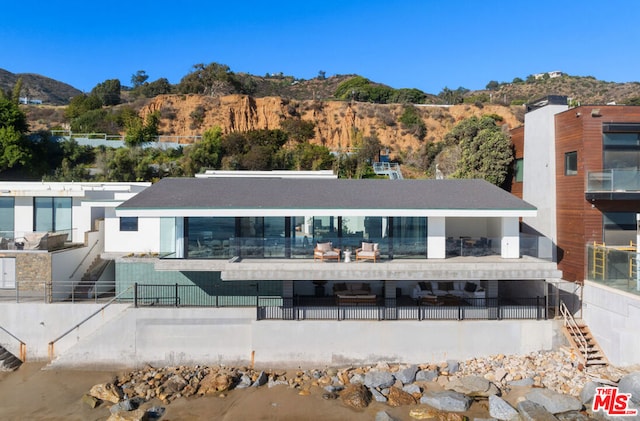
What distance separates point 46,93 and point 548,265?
141 m

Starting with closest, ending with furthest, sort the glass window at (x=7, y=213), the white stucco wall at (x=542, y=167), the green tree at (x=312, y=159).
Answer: the white stucco wall at (x=542, y=167), the glass window at (x=7, y=213), the green tree at (x=312, y=159)

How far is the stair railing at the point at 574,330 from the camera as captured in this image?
15.9 metres

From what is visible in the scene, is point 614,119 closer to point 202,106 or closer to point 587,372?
point 587,372

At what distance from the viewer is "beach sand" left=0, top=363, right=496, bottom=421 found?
13.7m

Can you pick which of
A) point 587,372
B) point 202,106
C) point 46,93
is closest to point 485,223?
point 587,372

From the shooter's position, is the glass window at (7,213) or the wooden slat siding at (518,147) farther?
the wooden slat siding at (518,147)

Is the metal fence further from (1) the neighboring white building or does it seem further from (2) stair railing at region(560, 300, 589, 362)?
(1) the neighboring white building

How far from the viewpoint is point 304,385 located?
50.4ft

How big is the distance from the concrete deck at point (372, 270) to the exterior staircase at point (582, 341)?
2249 mm

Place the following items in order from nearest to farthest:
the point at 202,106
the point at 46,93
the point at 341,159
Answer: the point at 341,159 → the point at 202,106 → the point at 46,93

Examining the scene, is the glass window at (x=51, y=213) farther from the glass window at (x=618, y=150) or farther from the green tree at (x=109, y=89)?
the green tree at (x=109, y=89)

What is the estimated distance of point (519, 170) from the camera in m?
24.4

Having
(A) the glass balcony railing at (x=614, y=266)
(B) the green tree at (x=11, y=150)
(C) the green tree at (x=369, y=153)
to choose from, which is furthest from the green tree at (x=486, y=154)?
(B) the green tree at (x=11, y=150)

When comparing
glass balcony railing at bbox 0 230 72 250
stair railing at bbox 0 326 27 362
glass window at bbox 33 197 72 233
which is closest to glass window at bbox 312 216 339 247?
glass balcony railing at bbox 0 230 72 250
